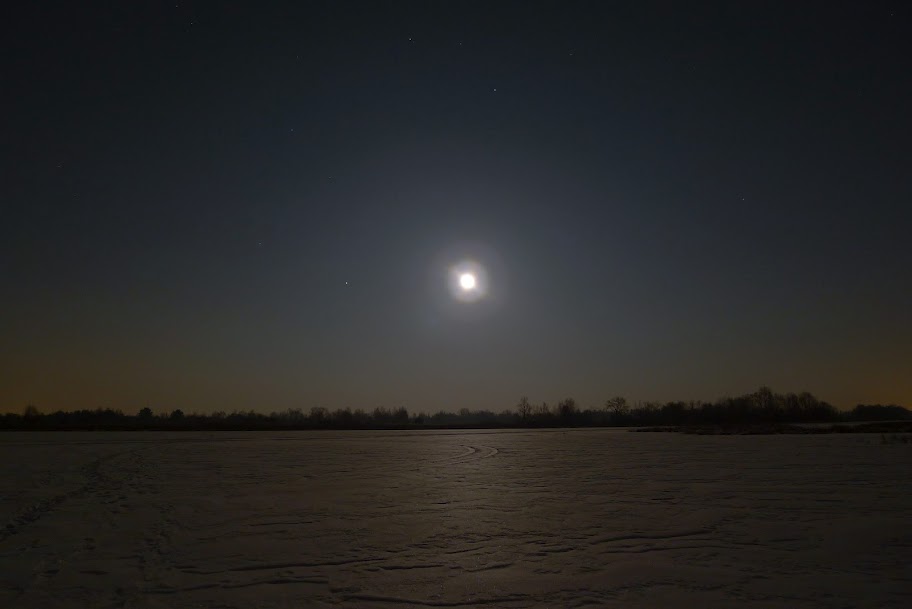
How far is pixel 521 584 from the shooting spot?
18.4 feet

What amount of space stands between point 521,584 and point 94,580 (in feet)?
14.1

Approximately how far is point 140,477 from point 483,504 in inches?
389

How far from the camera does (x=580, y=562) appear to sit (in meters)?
6.32

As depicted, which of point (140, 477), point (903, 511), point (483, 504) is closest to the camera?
point (903, 511)

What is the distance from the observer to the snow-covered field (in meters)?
5.36

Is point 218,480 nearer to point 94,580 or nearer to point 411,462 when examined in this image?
point 411,462

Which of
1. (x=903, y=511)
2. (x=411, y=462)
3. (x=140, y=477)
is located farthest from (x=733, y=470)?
(x=140, y=477)

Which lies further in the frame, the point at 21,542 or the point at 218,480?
the point at 218,480

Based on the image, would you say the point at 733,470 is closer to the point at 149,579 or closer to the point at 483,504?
the point at 483,504

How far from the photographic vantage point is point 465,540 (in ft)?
24.5

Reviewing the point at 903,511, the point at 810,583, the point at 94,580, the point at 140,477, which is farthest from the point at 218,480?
the point at 903,511

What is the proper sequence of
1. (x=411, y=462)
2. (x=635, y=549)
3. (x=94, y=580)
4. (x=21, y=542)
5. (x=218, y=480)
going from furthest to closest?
1. (x=411, y=462)
2. (x=218, y=480)
3. (x=21, y=542)
4. (x=635, y=549)
5. (x=94, y=580)

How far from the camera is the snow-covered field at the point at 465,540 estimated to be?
211 inches

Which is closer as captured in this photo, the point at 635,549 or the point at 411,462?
the point at 635,549
